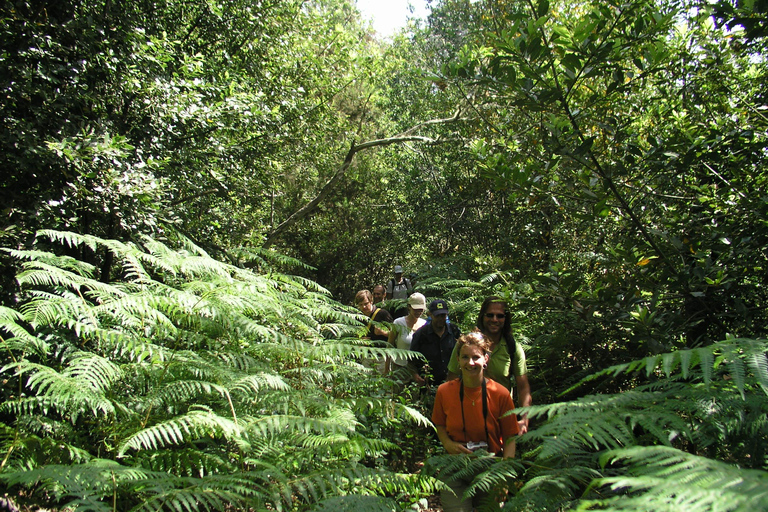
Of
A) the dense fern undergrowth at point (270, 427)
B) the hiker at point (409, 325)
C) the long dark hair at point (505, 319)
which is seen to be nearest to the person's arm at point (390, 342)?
the hiker at point (409, 325)

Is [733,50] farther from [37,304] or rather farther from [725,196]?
[37,304]

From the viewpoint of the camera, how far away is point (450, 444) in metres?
3.49

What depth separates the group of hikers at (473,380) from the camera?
3.46 m

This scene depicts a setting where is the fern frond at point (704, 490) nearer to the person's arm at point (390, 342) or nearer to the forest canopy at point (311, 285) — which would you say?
the forest canopy at point (311, 285)

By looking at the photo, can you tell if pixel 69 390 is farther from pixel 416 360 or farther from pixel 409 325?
pixel 409 325

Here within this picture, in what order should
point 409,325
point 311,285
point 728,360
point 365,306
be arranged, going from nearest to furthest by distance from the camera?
point 728,360 < point 409,325 < point 311,285 < point 365,306

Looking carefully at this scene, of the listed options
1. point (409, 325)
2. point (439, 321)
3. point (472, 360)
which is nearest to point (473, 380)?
point (472, 360)

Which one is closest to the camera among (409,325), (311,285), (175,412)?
(175,412)

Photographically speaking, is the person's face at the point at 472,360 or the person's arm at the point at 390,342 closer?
the person's face at the point at 472,360

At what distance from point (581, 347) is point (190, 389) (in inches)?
143

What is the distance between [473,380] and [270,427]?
1537 mm

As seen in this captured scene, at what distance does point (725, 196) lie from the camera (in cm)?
402

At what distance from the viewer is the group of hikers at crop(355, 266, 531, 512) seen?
3.46 m

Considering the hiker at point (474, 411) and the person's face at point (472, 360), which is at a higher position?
the person's face at point (472, 360)
